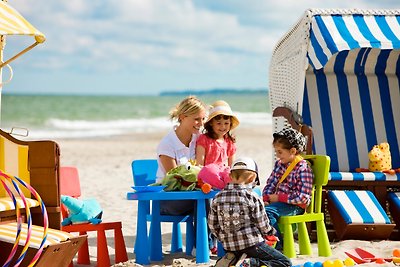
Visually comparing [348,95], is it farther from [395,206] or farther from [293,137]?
[293,137]

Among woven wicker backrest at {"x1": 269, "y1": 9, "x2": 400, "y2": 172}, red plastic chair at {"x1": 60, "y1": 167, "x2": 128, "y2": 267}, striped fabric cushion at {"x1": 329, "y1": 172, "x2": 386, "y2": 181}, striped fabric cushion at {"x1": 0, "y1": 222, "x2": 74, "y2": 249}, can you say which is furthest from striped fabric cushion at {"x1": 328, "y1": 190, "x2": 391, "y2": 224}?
striped fabric cushion at {"x1": 0, "y1": 222, "x2": 74, "y2": 249}

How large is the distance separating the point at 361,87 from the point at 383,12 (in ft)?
3.40

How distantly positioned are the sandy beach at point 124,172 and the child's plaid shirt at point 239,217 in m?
0.70

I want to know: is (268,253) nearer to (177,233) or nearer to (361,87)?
(177,233)

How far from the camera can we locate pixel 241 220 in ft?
19.7

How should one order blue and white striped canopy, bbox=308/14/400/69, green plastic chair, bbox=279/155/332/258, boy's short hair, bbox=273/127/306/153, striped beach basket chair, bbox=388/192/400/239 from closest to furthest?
green plastic chair, bbox=279/155/332/258 < boy's short hair, bbox=273/127/306/153 < blue and white striped canopy, bbox=308/14/400/69 < striped beach basket chair, bbox=388/192/400/239

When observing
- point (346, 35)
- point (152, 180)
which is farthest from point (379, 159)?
point (152, 180)

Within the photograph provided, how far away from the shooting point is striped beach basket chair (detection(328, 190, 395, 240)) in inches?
299

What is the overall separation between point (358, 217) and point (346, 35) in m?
1.87

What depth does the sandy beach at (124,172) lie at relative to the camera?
24.0 ft

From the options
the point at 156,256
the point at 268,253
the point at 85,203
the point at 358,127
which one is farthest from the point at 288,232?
the point at 358,127

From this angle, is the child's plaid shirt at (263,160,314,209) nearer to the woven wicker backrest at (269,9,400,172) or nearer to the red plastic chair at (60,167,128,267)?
the red plastic chair at (60,167,128,267)

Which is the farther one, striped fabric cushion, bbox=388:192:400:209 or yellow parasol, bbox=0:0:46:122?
striped fabric cushion, bbox=388:192:400:209

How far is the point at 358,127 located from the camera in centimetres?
942
